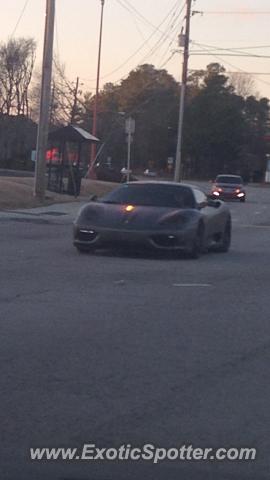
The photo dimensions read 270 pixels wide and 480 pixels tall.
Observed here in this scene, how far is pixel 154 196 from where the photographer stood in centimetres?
2002

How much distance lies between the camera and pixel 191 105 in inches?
4077

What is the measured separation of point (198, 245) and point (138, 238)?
4.04 feet

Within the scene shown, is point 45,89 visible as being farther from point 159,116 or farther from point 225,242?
point 159,116

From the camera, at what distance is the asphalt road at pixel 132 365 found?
24.0 feet

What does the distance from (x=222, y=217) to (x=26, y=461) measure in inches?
587

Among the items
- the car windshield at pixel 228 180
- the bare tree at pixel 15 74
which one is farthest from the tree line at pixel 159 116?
the car windshield at pixel 228 180

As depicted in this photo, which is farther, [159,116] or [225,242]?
[159,116]

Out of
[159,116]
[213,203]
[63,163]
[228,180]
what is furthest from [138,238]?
[159,116]

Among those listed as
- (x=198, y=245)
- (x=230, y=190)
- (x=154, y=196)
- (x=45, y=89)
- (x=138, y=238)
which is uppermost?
(x=45, y=89)

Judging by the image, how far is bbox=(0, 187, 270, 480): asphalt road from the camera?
731 centimetres

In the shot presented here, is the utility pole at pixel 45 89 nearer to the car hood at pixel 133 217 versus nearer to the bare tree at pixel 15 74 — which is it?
the car hood at pixel 133 217

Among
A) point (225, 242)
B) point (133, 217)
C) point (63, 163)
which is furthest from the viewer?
point (63, 163)

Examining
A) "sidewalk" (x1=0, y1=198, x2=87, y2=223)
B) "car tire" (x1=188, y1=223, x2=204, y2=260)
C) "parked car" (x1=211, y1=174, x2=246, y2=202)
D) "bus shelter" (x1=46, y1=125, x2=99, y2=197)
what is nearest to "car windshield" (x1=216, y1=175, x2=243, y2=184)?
"parked car" (x1=211, y1=174, x2=246, y2=202)

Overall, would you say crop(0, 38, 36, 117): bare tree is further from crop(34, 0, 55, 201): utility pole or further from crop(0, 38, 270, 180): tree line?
crop(34, 0, 55, 201): utility pole
